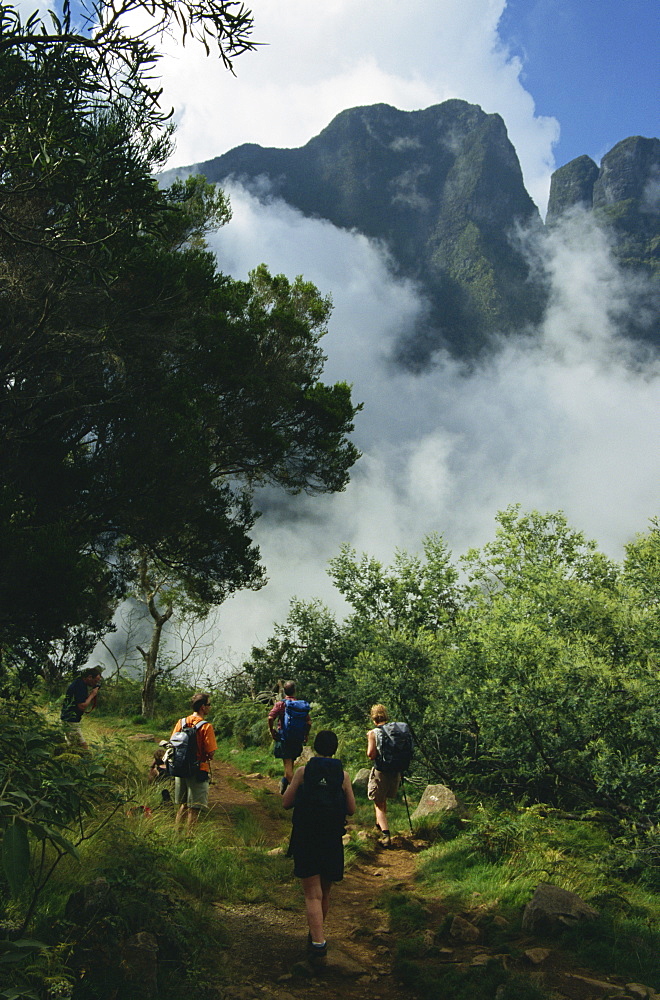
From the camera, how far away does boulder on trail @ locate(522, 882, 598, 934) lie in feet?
16.4

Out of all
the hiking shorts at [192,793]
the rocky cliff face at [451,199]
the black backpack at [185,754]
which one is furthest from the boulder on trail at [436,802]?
the rocky cliff face at [451,199]

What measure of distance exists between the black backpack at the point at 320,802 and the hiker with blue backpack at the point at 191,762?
2614 millimetres

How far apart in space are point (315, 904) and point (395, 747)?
373 centimetres

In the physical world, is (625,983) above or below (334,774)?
below

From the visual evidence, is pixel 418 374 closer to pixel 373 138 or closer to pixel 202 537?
pixel 373 138

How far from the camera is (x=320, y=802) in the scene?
503cm

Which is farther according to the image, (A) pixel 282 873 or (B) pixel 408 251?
(B) pixel 408 251

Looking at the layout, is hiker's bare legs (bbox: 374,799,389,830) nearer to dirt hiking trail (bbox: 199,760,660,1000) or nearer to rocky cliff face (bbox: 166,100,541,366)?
dirt hiking trail (bbox: 199,760,660,1000)

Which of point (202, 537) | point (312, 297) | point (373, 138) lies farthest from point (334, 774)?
point (373, 138)

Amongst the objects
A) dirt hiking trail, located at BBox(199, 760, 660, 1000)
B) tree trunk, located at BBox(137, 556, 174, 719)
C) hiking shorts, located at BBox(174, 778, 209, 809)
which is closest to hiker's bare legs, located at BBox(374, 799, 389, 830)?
dirt hiking trail, located at BBox(199, 760, 660, 1000)

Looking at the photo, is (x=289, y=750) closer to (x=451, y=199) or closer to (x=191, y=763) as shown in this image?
(x=191, y=763)

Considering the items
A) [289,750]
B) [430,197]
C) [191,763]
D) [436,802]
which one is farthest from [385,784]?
[430,197]

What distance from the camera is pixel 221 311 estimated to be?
44.6ft

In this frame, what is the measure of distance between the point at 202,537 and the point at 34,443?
3.50 metres
